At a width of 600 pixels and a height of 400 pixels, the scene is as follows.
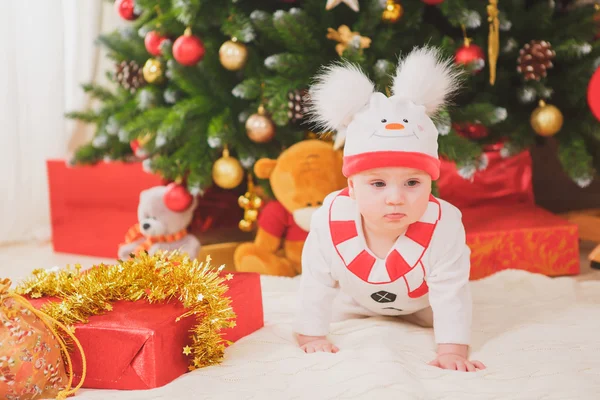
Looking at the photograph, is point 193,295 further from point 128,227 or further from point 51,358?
point 128,227

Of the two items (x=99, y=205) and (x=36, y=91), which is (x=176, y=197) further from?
(x=36, y=91)

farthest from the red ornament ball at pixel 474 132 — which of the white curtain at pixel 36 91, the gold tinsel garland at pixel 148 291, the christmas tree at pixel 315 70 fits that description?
the white curtain at pixel 36 91

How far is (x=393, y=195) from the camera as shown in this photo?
1011 millimetres

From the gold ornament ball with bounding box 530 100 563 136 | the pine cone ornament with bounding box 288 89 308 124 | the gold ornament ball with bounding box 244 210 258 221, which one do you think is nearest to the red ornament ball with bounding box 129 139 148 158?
the gold ornament ball with bounding box 244 210 258 221

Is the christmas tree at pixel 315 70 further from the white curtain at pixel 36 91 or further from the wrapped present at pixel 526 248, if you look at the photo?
the white curtain at pixel 36 91

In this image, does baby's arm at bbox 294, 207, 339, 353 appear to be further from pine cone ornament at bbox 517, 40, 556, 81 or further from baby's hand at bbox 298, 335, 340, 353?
pine cone ornament at bbox 517, 40, 556, 81

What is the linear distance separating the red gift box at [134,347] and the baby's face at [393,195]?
13.1 inches

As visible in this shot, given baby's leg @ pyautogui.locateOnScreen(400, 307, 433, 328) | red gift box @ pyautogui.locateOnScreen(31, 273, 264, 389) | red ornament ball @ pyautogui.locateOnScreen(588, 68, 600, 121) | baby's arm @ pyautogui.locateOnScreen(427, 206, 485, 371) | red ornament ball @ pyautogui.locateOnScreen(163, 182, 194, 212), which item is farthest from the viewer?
red ornament ball @ pyautogui.locateOnScreen(163, 182, 194, 212)

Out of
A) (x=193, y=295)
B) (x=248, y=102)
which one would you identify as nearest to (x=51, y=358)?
(x=193, y=295)

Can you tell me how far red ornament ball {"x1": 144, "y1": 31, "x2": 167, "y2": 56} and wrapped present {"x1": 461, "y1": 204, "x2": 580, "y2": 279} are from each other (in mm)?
956

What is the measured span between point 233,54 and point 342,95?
66 cm

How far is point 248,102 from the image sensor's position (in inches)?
70.2

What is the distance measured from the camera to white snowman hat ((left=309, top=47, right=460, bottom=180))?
40.1 inches

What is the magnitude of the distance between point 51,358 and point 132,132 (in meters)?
0.88
